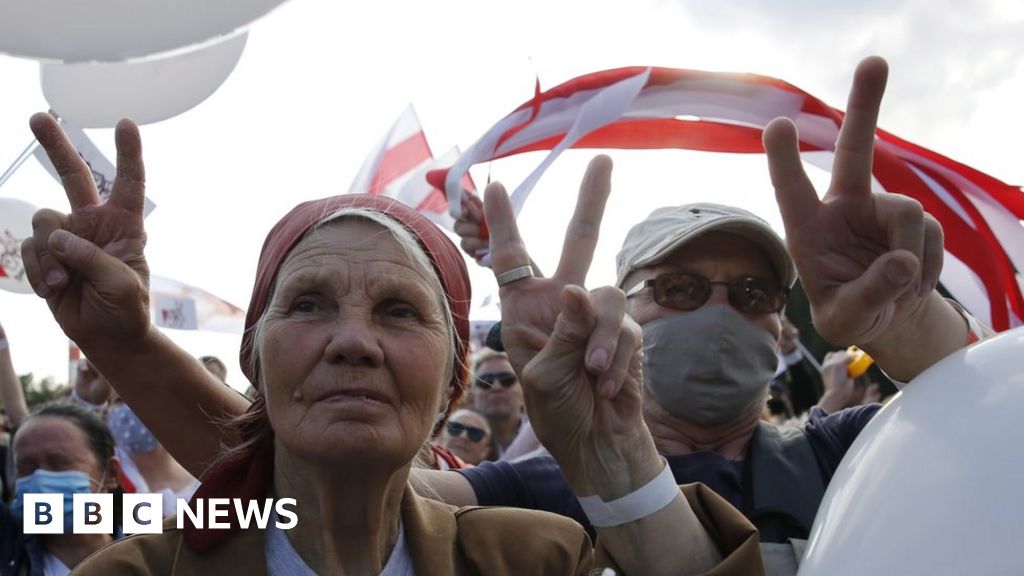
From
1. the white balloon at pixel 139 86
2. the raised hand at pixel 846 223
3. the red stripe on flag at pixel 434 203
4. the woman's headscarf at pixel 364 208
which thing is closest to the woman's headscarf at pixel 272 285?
the woman's headscarf at pixel 364 208

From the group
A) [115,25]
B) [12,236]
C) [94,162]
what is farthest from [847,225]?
[12,236]

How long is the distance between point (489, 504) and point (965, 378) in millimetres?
1307

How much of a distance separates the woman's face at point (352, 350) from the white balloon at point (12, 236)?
3776mm

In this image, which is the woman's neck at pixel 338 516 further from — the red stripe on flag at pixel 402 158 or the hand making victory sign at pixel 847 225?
the red stripe on flag at pixel 402 158

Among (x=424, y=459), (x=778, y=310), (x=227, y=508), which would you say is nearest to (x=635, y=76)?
(x=778, y=310)

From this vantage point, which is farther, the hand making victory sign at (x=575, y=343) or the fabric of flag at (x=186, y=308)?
the fabric of flag at (x=186, y=308)

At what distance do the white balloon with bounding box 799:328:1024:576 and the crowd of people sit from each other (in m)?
0.46

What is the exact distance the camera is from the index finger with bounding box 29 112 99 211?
222 cm

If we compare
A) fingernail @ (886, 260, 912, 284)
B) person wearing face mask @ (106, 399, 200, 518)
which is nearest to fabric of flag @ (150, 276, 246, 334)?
person wearing face mask @ (106, 399, 200, 518)

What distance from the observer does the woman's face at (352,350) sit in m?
1.90

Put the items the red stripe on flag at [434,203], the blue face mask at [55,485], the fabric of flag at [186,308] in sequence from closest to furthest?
the blue face mask at [55,485], the red stripe on flag at [434,203], the fabric of flag at [186,308]

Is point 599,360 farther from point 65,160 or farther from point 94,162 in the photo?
point 94,162

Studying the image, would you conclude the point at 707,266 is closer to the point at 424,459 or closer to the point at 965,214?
the point at 424,459

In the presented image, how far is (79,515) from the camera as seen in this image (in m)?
3.70
